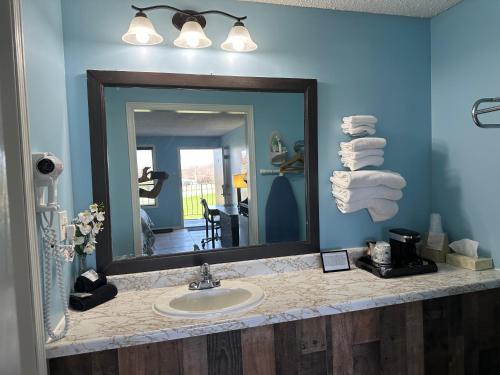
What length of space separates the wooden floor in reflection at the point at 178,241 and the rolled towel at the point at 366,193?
2.47 ft

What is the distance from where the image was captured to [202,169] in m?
1.60

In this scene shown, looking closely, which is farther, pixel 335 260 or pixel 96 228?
pixel 335 260

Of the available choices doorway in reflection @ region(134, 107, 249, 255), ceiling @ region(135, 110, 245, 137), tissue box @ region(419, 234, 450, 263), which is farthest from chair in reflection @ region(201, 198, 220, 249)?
tissue box @ region(419, 234, 450, 263)

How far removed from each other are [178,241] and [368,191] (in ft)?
3.38

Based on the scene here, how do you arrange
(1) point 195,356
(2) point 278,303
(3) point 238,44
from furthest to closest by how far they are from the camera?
(3) point 238,44 → (2) point 278,303 → (1) point 195,356

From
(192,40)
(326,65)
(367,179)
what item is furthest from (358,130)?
(192,40)

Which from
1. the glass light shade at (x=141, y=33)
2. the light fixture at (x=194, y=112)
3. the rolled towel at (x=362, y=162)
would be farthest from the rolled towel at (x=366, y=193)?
the glass light shade at (x=141, y=33)

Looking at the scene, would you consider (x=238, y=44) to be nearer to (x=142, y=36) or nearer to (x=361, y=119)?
(x=142, y=36)

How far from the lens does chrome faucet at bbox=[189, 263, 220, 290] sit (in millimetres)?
1463

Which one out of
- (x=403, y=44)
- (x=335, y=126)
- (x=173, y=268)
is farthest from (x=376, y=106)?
(x=173, y=268)

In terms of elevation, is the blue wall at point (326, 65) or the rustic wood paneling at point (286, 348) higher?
the blue wall at point (326, 65)

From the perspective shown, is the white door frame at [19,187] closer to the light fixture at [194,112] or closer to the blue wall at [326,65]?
the blue wall at [326,65]

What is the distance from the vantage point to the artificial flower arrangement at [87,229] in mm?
1300

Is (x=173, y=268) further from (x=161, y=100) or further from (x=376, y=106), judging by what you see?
(x=376, y=106)
